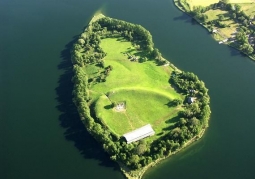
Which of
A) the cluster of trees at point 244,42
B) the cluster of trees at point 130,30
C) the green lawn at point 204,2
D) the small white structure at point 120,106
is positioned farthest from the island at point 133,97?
the green lawn at point 204,2

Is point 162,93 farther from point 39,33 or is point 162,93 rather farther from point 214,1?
point 214,1

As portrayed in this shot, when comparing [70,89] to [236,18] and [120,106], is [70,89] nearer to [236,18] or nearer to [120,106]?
[120,106]

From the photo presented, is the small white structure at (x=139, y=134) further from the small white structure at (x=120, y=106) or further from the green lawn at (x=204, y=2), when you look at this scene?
the green lawn at (x=204, y=2)

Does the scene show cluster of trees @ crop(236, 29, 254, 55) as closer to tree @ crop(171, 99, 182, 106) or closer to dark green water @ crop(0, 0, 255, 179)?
dark green water @ crop(0, 0, 255, 179)

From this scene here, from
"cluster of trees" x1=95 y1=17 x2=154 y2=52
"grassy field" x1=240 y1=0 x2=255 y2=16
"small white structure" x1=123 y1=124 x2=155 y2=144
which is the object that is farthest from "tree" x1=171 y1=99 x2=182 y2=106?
"grassy field" x1=240 y1=0 x2=255 y2=16

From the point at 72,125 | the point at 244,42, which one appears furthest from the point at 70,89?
the point at 244,42

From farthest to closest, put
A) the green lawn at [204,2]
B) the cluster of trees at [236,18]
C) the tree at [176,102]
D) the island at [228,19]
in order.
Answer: the green lawn at [204,2] < the island at [228,19] < the cluster of trees at [236,18] < the tree at [176,102]

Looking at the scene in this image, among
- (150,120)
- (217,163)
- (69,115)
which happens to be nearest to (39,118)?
(69,115)
